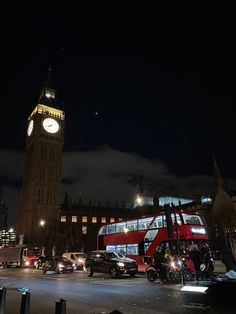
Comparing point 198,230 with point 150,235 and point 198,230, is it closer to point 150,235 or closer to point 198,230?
point 198,230

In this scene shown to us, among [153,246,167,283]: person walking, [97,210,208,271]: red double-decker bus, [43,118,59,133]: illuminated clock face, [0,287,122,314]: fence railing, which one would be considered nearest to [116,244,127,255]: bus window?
[97,210,208,271]: red double-decker bus

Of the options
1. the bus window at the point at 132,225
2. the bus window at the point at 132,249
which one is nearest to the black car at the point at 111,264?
the bus window at the point at 132,249

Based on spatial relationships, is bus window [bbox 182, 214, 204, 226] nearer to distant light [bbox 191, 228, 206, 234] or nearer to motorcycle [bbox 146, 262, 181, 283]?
distant light [bbox 191, 228, 206, 234]

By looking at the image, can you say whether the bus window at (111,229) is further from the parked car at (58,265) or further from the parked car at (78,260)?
the parked car at (78,260)

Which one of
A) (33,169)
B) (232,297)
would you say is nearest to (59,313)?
(232,297)

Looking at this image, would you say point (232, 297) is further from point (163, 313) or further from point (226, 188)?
point (226, 188)

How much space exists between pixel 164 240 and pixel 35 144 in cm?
8332

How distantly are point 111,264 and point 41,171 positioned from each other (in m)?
80.6

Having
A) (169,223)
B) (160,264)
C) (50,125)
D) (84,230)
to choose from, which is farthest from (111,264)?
(50,125)

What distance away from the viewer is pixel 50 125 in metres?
103

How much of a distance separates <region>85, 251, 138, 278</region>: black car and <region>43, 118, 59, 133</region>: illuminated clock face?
275ft

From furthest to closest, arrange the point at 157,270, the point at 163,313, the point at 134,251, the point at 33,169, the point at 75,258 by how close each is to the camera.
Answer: the point at 33,169 < the point at 75,258 < the point at 134,251 < the point at 157,270 < the point at 163,313

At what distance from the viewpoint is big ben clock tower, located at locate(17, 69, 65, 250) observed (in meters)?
Result: 91.2

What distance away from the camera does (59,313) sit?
4.98 metres
